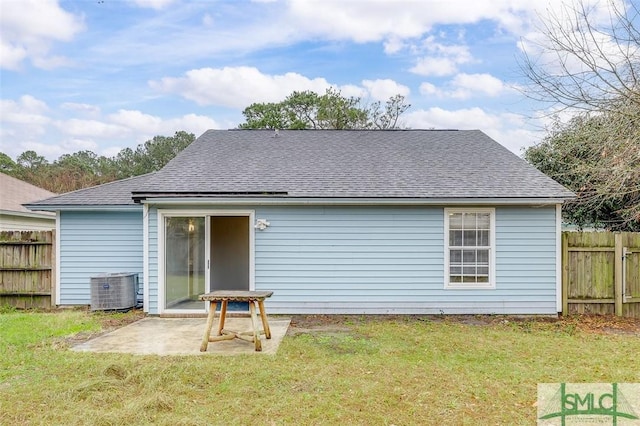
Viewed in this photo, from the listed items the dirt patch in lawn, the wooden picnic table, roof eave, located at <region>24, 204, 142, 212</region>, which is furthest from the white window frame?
roof eave, located at <region>24, 204, 142, 212</region>

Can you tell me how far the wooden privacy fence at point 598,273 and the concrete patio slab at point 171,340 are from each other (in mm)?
5608

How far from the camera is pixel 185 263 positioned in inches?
324

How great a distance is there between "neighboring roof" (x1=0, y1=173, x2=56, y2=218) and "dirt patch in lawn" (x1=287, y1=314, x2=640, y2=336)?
10521 millimetres

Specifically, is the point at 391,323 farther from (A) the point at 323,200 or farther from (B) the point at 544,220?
(B) the point at 544,220

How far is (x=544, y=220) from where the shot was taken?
8.25 metres

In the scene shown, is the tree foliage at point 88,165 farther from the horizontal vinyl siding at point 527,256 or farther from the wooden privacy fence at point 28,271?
the horizontal vinyl siding at point 527,256

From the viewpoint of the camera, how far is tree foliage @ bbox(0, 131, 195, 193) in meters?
27.8

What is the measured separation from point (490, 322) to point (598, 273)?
2.51 meters

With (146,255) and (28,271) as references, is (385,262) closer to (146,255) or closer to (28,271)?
(146,255)

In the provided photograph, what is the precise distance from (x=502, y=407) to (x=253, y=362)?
2839 millimetres

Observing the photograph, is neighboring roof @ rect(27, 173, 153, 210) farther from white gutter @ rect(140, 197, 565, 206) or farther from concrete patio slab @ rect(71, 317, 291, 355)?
concrete patio slab @ rect(71, 317, 291, 355)

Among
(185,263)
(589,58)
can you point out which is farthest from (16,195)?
(589,58)

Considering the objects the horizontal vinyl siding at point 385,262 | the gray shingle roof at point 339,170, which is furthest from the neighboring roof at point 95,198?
the horizontal vinyl siding at point 385,262

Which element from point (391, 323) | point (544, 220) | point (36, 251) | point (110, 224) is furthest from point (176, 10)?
point (544, 220)
